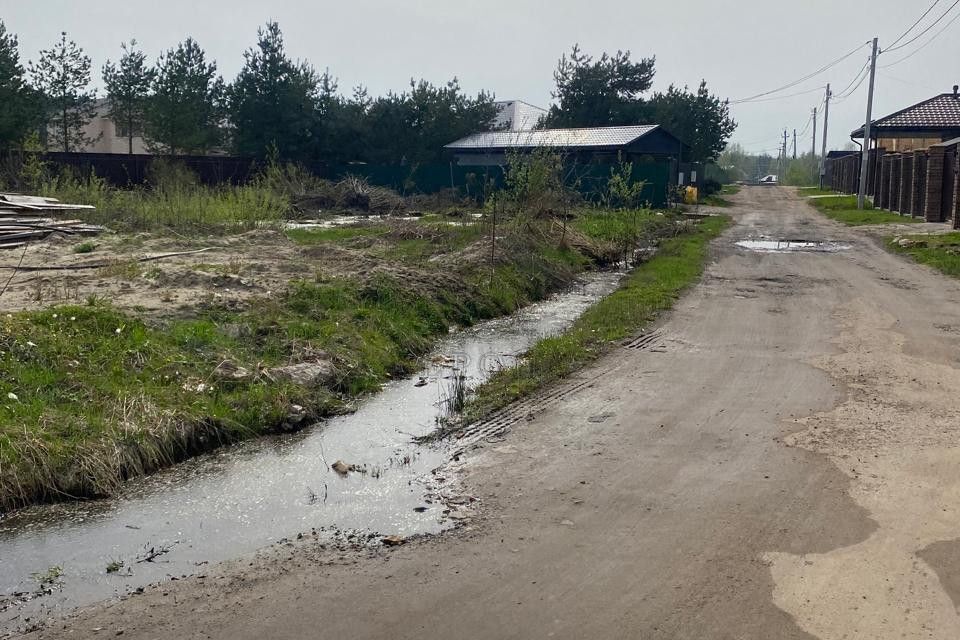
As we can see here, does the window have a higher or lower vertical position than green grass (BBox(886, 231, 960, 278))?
higher

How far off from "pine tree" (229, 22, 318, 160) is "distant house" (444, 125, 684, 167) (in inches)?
271

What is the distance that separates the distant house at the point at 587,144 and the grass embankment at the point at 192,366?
71.6 ft

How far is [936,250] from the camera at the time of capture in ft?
63.1

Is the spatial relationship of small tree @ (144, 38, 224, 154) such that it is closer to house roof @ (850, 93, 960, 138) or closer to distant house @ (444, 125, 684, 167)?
distant house @ (444, 125, 684, 167)

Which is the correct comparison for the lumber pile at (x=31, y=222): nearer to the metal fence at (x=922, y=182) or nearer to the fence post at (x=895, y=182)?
the metal fence at (x=922, y=182)

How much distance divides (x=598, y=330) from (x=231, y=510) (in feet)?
21.5

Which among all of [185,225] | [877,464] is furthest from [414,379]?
A: [185,225]

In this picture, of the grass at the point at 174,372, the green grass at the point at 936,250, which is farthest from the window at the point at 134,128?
the green grass at the point at 936,250

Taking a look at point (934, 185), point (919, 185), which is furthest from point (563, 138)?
point (934, 185)

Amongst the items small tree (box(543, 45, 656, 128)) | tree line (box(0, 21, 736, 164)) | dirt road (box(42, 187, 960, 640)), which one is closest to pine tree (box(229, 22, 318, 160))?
tree line (box(0, 21, 736, 164))

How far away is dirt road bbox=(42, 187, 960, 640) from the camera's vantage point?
433 cm

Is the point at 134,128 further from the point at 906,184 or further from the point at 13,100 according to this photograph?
the point at 906,184

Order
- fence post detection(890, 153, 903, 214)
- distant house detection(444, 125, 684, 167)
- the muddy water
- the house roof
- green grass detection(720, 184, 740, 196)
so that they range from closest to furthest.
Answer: the muddy water → fence post detection(890, 153, 903, 214) → distant house detection(444, 125, 684, 167) → the house roof → green grass detection(720, 184, 740, 196)

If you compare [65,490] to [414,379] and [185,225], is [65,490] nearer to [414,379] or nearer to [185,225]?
[414,379]
